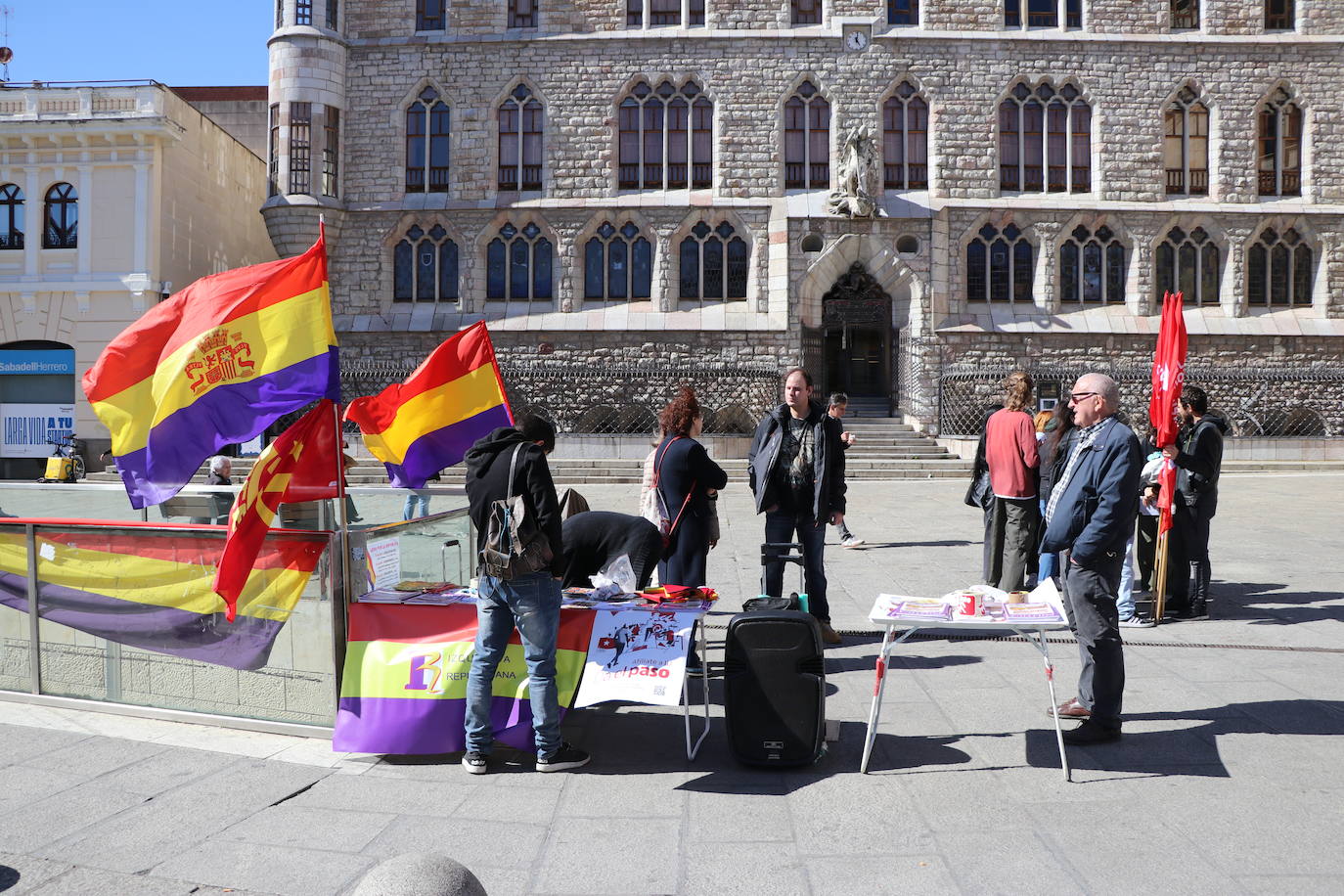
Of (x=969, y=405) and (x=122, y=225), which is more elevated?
(x=122, y=225)

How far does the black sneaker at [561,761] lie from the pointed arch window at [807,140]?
74.1 ft

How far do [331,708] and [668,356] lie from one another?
20250 mm

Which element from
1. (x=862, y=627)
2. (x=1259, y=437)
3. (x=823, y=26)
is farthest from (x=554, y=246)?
(x=862, y=627)

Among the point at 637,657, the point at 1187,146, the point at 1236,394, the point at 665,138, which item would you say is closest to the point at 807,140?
the point at 665,138

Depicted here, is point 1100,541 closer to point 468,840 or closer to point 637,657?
point 637,657

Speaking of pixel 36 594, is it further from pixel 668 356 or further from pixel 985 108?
pixel 985 108

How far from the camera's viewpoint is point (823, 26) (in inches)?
992

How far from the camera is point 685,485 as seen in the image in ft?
21.1

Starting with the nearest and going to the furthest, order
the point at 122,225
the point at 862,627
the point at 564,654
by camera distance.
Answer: the point at 564,654 → the point at 862,627 → the point at 122,225

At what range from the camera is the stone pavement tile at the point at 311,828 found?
3.88 m

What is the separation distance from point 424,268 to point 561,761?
75.6 feet

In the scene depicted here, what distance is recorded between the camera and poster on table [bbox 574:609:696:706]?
469cm

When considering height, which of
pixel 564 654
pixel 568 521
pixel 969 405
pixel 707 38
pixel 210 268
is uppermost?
pixel 707 38

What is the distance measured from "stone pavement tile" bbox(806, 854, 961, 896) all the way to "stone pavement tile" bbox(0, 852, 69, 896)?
2.70 meters
